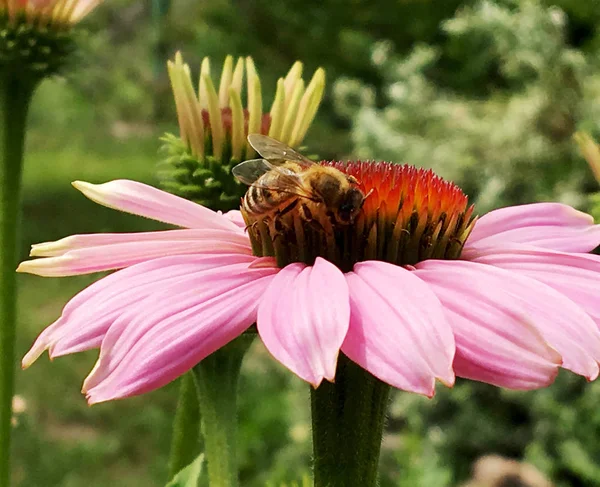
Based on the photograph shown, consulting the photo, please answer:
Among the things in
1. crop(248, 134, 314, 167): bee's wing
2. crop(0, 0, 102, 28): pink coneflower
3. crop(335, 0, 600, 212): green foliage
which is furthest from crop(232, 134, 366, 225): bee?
crop(335, 0, 600, 212): green foliage

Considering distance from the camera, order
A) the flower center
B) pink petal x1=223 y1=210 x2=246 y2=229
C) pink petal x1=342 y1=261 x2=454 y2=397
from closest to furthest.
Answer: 1. pink petal x1=342 y1=261 x2=454 y2=397
2. the flower center
3. pink petal x1=223 y1=210 x2=246 y2=229

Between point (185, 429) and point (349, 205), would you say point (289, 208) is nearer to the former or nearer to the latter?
point (349, 205)

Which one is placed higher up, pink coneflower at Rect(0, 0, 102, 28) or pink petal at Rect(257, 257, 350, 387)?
pink coneflower at Rect(0, 0, 102, 28)

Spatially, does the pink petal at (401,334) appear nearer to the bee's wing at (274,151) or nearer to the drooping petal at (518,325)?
the drooping petal at (518,325)

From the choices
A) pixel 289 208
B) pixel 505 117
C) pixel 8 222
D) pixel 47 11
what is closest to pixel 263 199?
pixel 289 208

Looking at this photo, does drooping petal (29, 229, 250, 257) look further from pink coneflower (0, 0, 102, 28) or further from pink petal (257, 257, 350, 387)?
pink coneflower (0, 0, 102, 28)

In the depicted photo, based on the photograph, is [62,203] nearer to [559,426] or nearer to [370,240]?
[559,426]

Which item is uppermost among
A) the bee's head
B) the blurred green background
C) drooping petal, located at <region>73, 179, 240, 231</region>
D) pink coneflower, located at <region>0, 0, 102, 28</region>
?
pink coneflower, located at <region>0, 0, 102, 28</region>
